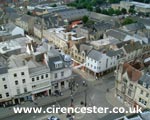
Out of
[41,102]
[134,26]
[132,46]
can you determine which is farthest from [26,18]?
[41,102]

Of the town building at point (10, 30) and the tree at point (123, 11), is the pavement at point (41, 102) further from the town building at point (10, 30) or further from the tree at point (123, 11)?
the tree at point (123, 11)

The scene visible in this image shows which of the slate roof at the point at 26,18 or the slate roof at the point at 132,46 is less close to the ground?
the slate roof at the point at 26,18

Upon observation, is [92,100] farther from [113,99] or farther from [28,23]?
[28,23]

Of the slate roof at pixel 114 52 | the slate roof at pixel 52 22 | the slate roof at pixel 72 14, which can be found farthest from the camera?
the slate roof at pixel 72 14

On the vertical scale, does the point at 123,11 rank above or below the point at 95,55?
above

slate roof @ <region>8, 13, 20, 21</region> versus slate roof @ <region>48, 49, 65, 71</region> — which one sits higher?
slate roof @ <region>8, 13, 20, 21</region>

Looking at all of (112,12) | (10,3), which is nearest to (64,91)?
(112,12)

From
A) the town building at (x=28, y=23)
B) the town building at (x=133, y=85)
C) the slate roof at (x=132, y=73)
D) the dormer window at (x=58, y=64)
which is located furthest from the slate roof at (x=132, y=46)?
the town building at (x=28, y=23)

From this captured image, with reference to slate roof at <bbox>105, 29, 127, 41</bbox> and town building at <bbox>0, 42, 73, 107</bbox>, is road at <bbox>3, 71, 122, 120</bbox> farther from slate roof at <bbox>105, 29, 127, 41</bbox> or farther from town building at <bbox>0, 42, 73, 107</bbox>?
slate roof at <bbox>105, 29, 127, 41</bbox>

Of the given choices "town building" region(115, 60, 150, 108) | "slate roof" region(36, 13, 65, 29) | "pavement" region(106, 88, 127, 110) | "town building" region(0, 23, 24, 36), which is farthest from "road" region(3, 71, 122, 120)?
"slate roof" region(36, 13, 65, 29)
